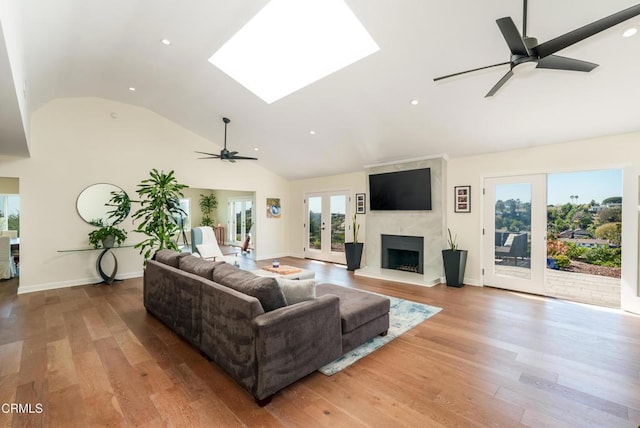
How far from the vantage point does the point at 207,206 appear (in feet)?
38.6

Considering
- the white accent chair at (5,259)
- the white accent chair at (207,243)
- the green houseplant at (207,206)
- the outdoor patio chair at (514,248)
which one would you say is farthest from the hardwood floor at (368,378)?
the green houseplant at (207,206)

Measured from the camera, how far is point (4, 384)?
227 centimetres

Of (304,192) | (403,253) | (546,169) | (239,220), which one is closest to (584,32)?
(546,169)

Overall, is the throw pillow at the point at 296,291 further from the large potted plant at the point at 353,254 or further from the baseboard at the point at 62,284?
the baseboard at the point at 62,284

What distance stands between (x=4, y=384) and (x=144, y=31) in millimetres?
3890

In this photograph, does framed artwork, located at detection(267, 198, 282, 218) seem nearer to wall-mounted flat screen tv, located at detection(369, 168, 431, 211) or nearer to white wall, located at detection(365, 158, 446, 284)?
wall-mounted flat screen tv, located at detection(369, 168, 431, 211)

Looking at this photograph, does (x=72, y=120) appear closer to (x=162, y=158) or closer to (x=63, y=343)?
(x=162, y=158)

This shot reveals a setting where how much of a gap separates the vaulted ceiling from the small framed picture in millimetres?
702

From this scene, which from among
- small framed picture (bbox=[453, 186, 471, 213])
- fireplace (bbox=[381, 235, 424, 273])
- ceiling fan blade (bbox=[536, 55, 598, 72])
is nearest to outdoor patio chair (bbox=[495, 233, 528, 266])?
small framed picture (bbox=[453, 186, 471, 213])

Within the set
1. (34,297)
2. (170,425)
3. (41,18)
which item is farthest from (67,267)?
(170,425)

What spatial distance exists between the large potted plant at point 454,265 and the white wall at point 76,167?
6075 millimetres

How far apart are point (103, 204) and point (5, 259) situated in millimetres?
2299

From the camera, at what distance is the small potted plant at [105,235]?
538 cm

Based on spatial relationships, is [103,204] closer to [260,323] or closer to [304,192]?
[304,192]
